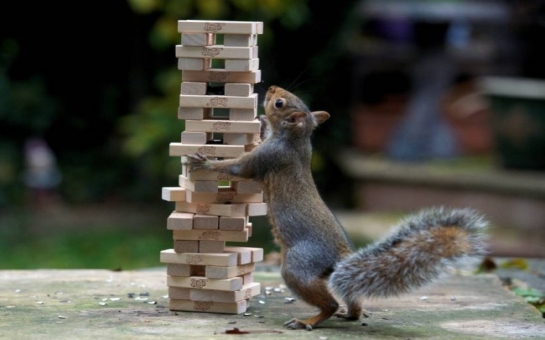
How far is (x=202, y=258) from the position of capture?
5.14 metres

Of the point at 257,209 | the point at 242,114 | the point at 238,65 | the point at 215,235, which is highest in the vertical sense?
the point at 238,65

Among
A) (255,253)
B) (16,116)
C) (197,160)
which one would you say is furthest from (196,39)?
(16,116)

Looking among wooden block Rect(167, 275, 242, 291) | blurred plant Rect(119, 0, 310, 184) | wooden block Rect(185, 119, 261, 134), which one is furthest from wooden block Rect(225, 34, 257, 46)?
blurred plant Rect(119, 0, 310, 184)

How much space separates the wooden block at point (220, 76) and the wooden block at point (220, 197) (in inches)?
19.3

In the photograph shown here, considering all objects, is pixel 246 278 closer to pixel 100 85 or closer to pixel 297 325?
pixel 297 325

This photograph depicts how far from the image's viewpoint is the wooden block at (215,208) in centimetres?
512

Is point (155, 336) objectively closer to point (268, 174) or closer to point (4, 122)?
point (268, 174)

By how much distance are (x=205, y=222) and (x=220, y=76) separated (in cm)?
65

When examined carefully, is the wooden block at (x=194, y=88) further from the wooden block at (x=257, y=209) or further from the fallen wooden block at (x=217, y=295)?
the fallen wooden block at (x=217, y=295)

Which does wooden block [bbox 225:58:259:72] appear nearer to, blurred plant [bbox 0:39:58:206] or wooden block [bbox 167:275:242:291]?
wooden block [bbox 167:275:242:291]

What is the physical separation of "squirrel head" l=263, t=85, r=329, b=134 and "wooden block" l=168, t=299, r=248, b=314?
0.79m

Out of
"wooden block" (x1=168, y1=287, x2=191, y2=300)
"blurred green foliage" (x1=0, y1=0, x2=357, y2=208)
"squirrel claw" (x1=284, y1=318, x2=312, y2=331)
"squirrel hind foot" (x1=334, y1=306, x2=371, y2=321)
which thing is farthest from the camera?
"blurred green foliage" (x1=0, y1=0, x2=357, y2=208)

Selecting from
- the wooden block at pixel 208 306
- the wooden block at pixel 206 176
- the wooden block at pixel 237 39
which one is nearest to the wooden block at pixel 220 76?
the wooden block at pixel 237 39

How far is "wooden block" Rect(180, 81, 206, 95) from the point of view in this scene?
513 centimetres
